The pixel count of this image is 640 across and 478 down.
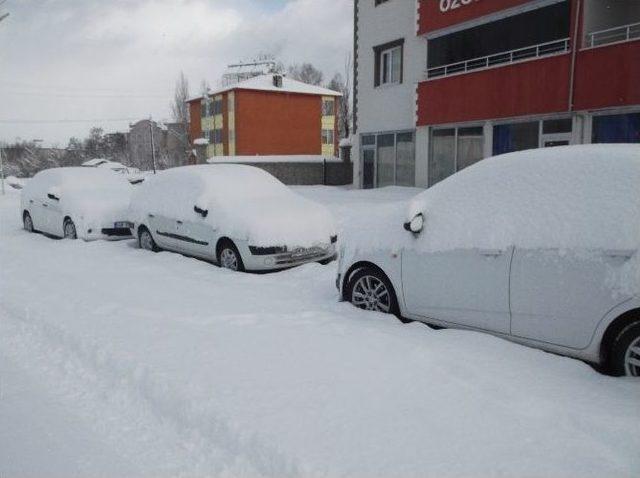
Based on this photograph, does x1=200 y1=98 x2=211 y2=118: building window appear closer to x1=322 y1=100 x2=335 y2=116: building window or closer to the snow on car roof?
x1=322 y1=100 x2=335 y2=116: building window

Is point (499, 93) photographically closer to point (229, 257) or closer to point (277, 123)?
point (229, 257)

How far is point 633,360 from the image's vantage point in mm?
3666

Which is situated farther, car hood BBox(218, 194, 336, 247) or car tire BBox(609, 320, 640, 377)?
car hood BBox(218, 194, 336, 247)

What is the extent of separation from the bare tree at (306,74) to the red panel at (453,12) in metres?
58.2

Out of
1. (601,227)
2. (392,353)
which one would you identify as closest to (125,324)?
(392,353)

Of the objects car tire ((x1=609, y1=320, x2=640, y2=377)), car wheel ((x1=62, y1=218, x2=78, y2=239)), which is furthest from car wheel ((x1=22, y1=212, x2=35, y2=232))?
car tire ((x1=609, y1=320, x2=640, y2=377))

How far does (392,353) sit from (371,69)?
18965 mm

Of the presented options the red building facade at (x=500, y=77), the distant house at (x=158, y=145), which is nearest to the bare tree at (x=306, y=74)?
the distant house at (x=158, y=145)

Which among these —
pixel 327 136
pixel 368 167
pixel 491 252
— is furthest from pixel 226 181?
pixel 327 136

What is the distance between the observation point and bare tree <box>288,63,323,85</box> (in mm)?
75000

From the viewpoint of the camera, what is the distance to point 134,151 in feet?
253

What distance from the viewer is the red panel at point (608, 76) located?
1241cm

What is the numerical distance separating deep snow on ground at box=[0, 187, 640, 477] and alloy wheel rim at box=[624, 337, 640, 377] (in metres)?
0.10

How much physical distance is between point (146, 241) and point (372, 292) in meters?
5.87
